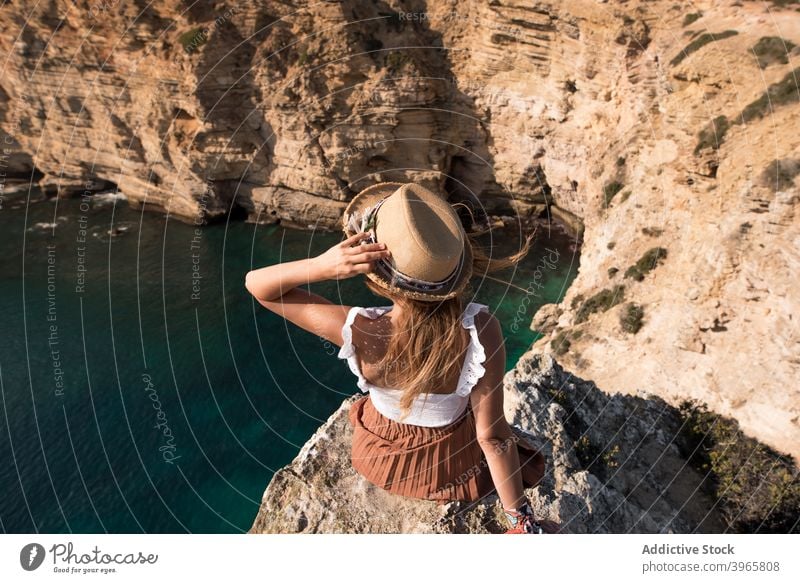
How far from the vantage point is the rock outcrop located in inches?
163

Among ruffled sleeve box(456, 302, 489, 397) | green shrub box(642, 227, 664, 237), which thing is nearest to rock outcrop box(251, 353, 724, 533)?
ruffled sleeve box(456, 302, 489, 397)

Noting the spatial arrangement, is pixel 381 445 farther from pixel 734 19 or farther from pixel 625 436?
pixel 734 19

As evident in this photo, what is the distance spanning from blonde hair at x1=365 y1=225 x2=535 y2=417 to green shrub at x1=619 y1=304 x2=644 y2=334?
12249 mm

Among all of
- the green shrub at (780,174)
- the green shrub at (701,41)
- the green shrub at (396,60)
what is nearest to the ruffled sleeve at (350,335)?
the green shrub at (780,174)

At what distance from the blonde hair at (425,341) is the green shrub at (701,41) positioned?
17739 mm

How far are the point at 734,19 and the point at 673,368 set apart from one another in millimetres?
12997

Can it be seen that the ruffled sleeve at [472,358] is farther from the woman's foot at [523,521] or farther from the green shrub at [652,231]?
the green shrub at [652,231]

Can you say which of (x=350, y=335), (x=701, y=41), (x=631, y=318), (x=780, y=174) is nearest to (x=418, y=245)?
(x=350, y=335)

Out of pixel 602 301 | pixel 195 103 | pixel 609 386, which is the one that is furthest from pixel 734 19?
pixel 195 103

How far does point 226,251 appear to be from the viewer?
1158 inches

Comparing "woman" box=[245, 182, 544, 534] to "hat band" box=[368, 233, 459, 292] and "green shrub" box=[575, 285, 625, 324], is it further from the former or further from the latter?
"green shrub" box=[575, 285, 625, 324]

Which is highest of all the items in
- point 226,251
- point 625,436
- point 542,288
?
point 625,436

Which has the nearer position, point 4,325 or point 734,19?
point 734,19

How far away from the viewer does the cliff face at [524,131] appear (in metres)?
12.2
